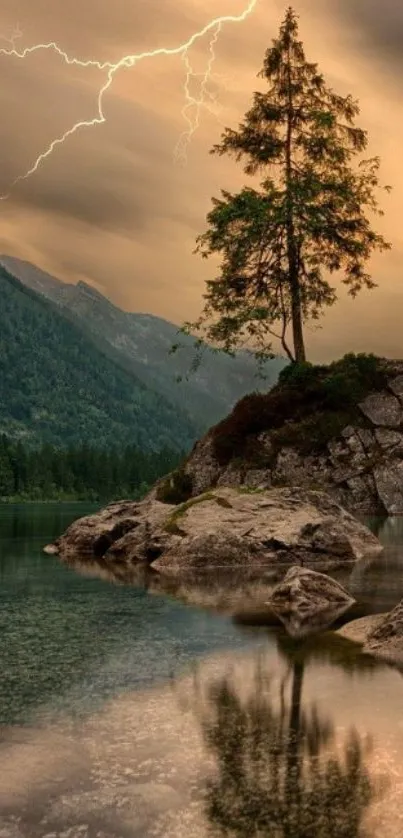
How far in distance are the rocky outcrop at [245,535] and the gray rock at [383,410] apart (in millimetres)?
20346

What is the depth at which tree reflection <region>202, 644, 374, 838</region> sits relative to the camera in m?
5.91

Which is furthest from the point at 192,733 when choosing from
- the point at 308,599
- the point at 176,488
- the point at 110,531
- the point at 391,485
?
the point at 391,485

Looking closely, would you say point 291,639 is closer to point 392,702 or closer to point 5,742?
point 392,702

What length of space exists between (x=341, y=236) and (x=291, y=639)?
42.6 meters

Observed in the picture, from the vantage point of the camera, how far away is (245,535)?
24.5 metres

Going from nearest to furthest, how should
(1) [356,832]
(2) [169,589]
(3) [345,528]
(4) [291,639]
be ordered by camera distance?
(1) [356,832] → (4) [291,639] → (2) [169,589] → (3) [345,528]

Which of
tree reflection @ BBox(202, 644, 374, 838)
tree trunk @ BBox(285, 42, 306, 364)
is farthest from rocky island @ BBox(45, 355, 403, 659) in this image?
tree reflection @ BBox(202, 644, 374, 838)

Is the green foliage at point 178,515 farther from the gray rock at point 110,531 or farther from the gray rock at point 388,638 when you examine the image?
the gray rock at point 388,638

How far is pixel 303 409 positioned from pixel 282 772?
42.0 m

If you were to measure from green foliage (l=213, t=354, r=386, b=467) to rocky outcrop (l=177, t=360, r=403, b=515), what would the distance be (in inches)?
4.3

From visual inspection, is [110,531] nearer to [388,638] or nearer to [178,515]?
[178,515]

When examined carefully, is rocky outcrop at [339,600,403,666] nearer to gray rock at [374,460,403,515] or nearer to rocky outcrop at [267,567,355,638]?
rocky outcrop at [267,567,355,638]

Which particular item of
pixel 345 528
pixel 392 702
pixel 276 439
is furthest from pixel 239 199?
pixel 392 702

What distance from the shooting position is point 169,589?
19062 mm
